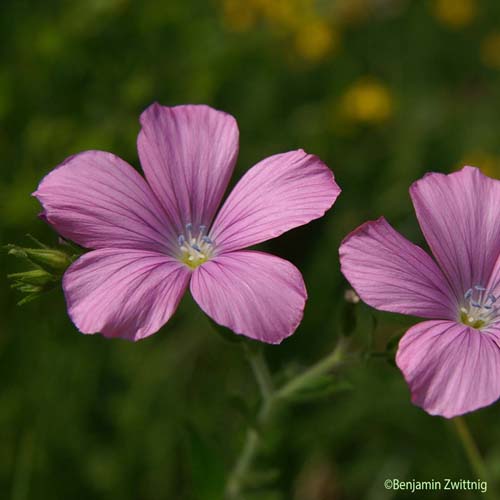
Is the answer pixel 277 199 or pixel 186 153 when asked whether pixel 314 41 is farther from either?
pixel 277 199

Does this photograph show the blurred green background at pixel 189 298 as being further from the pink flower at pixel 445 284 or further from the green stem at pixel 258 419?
the pink flower at pixel 445 284

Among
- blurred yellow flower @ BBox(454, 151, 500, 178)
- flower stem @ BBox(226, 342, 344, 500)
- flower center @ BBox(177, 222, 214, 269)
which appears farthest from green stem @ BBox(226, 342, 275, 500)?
blurred yellow flower @ BBox(454, 151, 500, 178)

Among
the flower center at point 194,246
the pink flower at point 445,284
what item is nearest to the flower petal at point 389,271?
the pink flower at point 445,284

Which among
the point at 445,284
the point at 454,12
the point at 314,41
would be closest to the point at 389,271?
the point at 445,284

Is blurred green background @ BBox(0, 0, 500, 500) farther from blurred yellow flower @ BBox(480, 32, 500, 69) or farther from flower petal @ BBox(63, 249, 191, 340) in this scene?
blurred yellow flower @ BBox(480, 32, 500, 69)

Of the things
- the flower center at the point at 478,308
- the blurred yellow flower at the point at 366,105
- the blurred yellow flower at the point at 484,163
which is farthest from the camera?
the blurred yellow flower at the point at 366,105

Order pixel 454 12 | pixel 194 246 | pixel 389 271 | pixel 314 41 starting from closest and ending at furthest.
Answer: pixel 389 271 < pixel 194 246 < pixel 314 41 < pixel 454 12
